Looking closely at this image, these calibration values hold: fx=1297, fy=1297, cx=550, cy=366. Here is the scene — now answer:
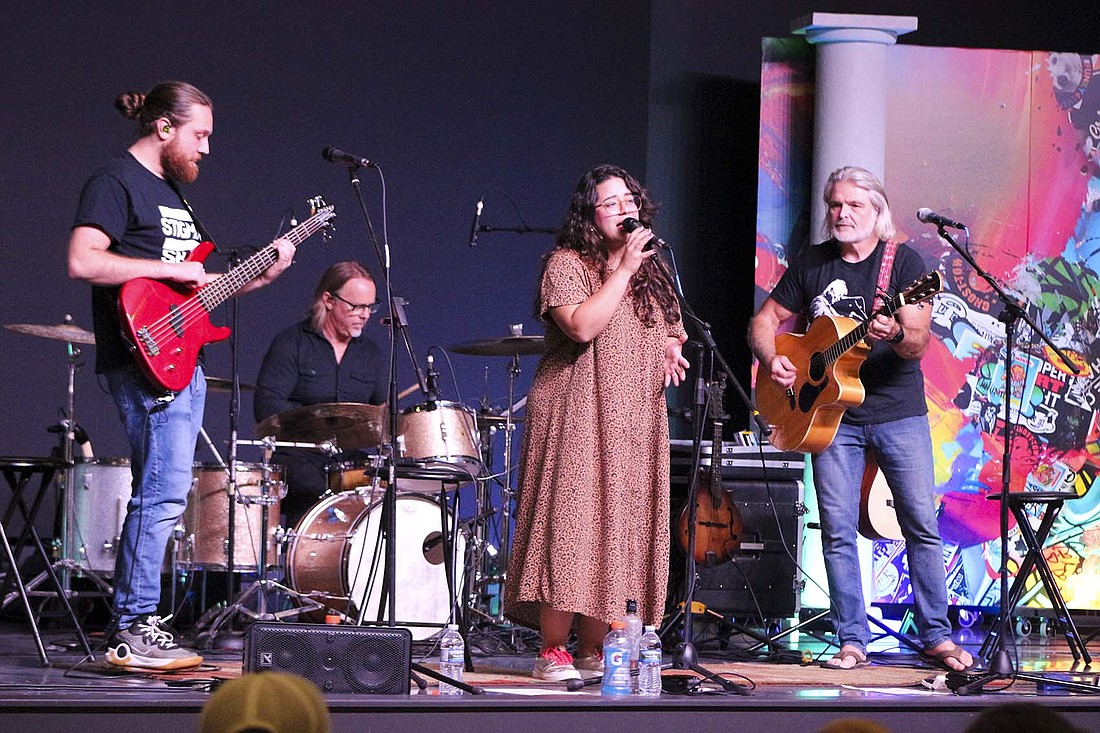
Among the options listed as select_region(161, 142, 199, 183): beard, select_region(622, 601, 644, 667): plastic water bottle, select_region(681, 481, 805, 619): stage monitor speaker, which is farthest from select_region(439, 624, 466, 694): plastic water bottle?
select_region(681, 481, 805, 619): stage monitor speaker

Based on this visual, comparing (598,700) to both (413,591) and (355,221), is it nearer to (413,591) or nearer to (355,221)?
(413,591)

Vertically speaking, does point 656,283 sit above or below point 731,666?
above

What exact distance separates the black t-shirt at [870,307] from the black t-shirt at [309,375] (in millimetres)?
2255

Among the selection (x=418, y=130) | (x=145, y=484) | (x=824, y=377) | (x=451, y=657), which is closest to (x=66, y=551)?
(x=145, y=484)

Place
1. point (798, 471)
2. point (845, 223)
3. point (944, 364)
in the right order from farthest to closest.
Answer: point (944, 364)
point (798, 471)
point (845, 223)

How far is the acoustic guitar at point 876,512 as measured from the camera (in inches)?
215

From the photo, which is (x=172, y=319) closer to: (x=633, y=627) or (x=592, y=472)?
(x=592, y=472)

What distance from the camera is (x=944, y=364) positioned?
6875mm

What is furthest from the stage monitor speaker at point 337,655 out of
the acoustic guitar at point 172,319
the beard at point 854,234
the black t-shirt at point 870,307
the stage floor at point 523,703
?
the beard at point 854,234

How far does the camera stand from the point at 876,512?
18.3ft

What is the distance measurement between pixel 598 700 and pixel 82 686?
4.57 feet

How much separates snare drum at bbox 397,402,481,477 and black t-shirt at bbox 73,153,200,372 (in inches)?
55.1

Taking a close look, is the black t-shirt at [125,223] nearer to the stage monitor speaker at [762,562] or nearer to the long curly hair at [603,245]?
the long curly hair at [603,245]

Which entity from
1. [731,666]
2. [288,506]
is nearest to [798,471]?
[731,666]
